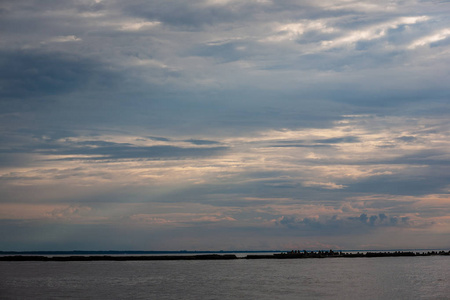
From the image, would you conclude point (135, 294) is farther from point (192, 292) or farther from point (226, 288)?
point (226, 288)

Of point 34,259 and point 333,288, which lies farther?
point 34,259

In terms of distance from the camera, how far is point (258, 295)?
60.1m

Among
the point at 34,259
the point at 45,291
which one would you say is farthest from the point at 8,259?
the point at 45,291

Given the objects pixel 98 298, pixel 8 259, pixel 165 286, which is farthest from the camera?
pixel 8 259

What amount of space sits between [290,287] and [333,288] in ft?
19.5

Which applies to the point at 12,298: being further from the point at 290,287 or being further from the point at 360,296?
the point at 360,296

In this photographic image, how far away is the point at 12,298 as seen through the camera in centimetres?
5881

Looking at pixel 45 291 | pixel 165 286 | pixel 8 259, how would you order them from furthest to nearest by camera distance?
pixel 8 259 < pixel 165 286 < pixel 45 291

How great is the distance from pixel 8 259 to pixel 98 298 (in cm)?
15664

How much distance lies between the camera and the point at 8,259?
195 metres

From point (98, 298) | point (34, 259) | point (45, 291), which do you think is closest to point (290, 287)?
point (98, 298)

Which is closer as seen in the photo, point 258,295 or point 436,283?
point 258,295

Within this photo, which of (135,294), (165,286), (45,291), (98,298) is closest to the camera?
(98,298)

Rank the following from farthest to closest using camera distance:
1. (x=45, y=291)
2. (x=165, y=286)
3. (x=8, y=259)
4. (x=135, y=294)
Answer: (x=8, y=259)
(x=165, y=286)
(x=45, y=291)
(x=135, y=294)
